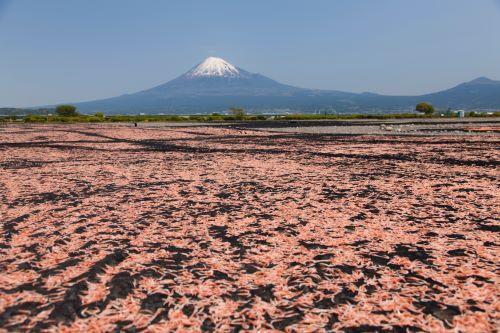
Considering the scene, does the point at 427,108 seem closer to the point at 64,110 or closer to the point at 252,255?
the point at 64,110

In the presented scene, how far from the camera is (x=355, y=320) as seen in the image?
434 cm

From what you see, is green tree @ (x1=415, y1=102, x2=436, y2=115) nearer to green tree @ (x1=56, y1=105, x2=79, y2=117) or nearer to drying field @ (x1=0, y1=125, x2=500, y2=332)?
drying field @ (x1=0, y1=125, x2=500, y2=332)

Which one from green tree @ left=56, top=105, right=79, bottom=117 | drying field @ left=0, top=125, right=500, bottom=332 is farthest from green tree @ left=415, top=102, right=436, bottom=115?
green tree @ left=56, top=105, right=79, bottom=117

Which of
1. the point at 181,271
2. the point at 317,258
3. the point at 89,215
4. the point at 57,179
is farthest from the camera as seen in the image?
the point at 57,179

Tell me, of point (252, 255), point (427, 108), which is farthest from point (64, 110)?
point (252, 255)

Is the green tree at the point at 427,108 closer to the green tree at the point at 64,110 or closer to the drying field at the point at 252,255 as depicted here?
the drying field at the point at 252,255

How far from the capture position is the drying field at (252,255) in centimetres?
445

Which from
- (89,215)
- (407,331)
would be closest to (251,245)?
(407,331)

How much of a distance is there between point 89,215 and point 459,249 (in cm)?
795

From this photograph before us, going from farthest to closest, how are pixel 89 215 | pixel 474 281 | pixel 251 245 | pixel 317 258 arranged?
pixel 89 215 → pixel 251 245 → pixel 317 258 → pixel 474 281

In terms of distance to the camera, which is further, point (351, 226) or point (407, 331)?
point (351, 226)

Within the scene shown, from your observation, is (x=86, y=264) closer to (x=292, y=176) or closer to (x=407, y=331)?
(x=407, y=331)

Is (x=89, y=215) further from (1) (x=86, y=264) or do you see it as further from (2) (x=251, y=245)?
(2) (x=251, y=245)

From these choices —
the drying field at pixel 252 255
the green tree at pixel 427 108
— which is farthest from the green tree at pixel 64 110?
the drying field at pixel 252 255
